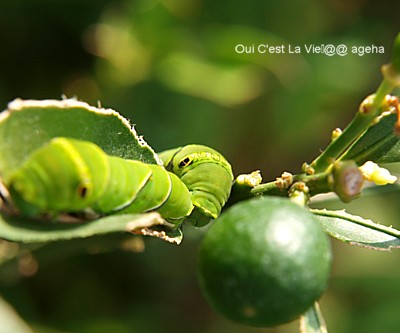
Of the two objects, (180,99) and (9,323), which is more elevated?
(180,99)

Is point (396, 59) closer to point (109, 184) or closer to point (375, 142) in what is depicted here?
point (375, 142)

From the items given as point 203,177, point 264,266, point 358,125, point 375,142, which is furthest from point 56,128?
point 375,142

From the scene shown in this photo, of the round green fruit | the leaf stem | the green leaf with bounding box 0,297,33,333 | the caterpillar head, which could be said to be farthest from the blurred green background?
the round green fruit

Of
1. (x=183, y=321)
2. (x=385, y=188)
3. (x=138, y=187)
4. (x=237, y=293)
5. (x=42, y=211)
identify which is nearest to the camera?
(x=237, y=293)

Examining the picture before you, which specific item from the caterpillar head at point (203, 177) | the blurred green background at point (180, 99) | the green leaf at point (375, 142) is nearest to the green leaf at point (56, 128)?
the caterpillar head at point (203, 177)

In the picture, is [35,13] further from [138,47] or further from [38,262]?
[38,262]

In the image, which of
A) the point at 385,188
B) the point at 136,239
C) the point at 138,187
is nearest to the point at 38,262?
the point at 136,239
